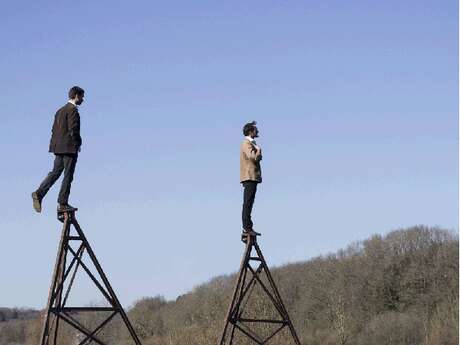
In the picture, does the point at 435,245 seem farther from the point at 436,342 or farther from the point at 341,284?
the point at 436,342

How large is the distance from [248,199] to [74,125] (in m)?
4.06

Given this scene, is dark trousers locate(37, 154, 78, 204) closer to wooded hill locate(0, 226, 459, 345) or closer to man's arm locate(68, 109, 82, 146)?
man's arm locate(68, 109, 82, 146)

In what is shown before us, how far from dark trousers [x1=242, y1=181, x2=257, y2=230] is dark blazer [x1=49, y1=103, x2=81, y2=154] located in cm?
387

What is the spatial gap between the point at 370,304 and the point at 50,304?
49.3 metres

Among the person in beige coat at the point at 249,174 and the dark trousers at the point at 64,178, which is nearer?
the dark trousers at the point at 64,178

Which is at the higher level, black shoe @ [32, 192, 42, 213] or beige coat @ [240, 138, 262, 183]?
beige coat @ [240, 138, 262, 183]

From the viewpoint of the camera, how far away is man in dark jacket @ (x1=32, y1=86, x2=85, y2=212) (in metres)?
12.5

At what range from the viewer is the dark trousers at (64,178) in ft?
41.0

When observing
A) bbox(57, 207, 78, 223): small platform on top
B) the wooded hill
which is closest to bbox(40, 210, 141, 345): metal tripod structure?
bbox(57, 207, 78, 223): small platform on top

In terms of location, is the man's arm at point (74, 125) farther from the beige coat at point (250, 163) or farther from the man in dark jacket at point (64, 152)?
the beige coat at point (250, 163)

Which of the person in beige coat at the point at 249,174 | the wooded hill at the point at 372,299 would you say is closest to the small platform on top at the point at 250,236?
the person in beige coat at the point at 249,174

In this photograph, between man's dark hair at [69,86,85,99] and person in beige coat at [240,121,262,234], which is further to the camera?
person in beige coat at [240,121,262,234]

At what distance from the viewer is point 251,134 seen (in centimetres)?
1581

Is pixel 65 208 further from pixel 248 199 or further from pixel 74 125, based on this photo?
pixel 248 199
